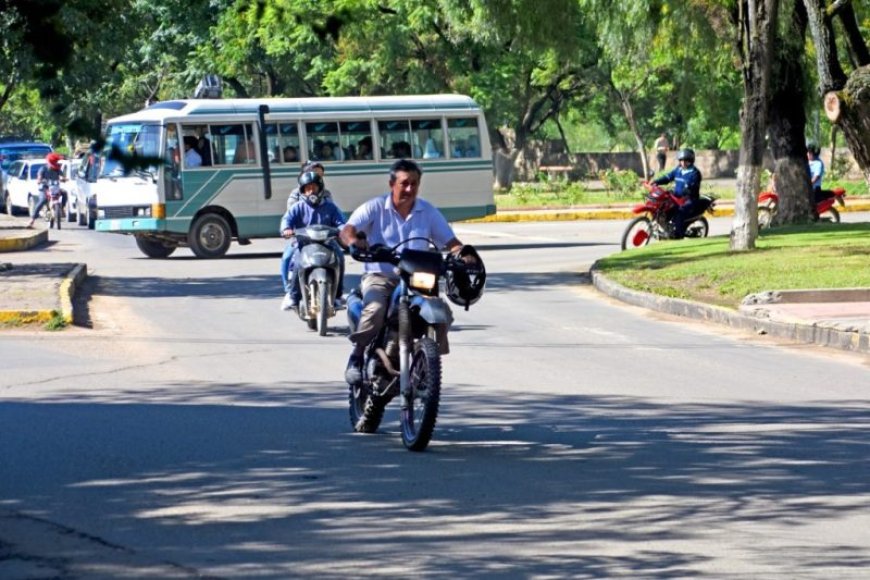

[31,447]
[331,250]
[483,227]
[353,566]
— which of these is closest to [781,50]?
[483,227]

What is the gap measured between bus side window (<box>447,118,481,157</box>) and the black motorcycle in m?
24.2

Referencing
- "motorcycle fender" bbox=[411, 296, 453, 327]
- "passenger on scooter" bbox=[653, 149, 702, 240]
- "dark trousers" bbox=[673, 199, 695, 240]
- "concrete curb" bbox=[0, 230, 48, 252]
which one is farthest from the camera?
"concrete curb" bbox=[0, 230, 48, 252]

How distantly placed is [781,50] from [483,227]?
11.8m

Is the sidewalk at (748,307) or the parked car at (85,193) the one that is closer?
the sidewalk at (748,307)

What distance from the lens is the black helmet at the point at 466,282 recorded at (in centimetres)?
998

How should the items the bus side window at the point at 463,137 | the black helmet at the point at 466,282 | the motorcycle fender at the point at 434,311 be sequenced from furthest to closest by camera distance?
the bus side window at the point at 463,137, the black helmet at the point at 466,282, the motorcycle fender at the point at 434,311

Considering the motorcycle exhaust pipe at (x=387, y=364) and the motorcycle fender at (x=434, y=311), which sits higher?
the motorcycle fender at (x=434, y=311)

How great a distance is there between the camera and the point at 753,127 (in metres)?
24.4

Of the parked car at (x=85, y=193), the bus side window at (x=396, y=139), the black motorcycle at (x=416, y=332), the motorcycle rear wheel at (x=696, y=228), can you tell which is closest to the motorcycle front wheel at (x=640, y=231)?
the motorcycle rear wheel at (x=696, y=228)

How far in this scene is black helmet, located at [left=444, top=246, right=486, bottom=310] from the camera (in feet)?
32.8

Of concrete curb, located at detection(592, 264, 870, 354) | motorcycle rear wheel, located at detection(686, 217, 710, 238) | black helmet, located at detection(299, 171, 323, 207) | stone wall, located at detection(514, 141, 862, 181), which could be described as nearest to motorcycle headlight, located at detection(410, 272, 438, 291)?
concrete curb, located at detection(592, 264, 870, 354)

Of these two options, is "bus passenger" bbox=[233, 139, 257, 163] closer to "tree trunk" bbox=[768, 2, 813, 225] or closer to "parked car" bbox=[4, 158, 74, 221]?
"tree trunk" bbox=[768, 2, 813, 225]

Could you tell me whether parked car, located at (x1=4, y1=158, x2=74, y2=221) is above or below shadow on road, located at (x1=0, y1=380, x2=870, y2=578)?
above

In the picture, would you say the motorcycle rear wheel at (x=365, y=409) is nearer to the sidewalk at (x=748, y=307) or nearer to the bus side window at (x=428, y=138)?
the sidewalk at (x=748, y=307)
